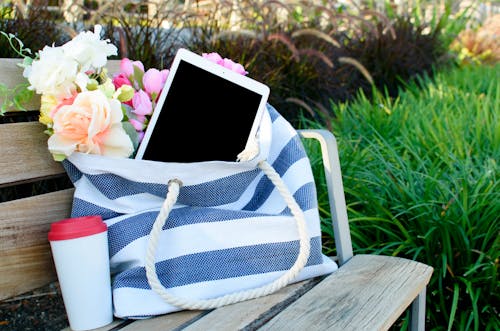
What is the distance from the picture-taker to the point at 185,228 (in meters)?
1.34

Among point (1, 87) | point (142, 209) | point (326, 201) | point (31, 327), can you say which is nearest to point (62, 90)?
point (1, 87)

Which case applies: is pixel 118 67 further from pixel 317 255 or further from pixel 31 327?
pixel 31 327

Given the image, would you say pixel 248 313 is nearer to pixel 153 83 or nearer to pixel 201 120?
pixel 201 120

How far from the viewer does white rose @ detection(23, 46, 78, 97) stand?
49.4 inches

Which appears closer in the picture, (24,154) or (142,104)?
(24,154)

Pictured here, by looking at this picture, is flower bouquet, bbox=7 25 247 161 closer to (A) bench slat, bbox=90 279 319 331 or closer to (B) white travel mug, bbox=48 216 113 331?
(B) white travel mug, bbox=48 216 113 331

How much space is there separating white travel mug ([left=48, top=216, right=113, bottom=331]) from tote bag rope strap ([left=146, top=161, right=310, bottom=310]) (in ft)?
0.31

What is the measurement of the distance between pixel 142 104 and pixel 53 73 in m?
0.25

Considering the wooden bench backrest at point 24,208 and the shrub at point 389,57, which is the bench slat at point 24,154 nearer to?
the wooden bench backrest at point 24,208

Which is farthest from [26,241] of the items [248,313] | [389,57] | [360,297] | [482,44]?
[482,44]

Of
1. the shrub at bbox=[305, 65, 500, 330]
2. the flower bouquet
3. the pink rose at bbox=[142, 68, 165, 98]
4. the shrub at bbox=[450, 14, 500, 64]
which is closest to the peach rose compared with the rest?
the flower bouquet

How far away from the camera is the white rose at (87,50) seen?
A: 4.30 feet

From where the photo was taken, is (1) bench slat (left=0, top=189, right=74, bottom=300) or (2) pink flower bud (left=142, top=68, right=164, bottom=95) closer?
(1) bench slat (left=0, top=189, right=74, bottom=300)

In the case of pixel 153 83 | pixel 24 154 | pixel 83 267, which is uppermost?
pixel 153 83
